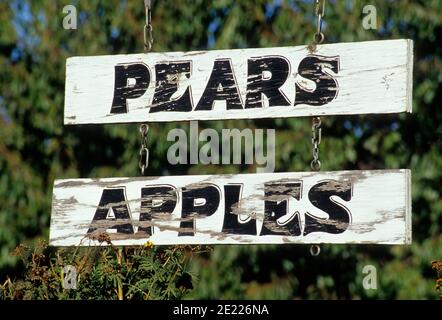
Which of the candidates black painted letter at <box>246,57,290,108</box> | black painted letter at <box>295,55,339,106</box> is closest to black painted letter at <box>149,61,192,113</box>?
black painted letter at <box>246,57,290,108</box>

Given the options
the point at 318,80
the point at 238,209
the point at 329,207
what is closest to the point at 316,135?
the point at 318,80

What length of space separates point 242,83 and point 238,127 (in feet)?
4.53

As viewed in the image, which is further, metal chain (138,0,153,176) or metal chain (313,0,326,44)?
metal chain (138,0,153,176)

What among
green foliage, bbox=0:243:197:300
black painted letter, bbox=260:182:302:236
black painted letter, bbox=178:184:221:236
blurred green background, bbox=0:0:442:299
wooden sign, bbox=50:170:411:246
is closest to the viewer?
wooden sign, bbox=50:170:411:246

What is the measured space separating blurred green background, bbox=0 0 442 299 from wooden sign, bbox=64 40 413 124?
129 cm

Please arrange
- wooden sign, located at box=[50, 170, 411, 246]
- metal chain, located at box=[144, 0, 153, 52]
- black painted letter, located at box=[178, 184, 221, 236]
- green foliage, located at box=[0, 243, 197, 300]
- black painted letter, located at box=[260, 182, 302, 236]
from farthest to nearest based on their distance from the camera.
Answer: green foliage, located at box=[0, 243, 197, 300] < metal chain, located at box=[144, 0, 153, 52] < black painted letter, located at box=[178, 184, 221, 236] < black painted letter, located at box=[260, 182, 302, 236] < wooden sign, located at box=[50, 170, 411, 246]

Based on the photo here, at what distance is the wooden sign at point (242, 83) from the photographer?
549 cm

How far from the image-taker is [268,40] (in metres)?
7.17

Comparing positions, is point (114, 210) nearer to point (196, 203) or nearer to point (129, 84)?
point (196, 203)

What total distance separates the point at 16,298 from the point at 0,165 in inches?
51.5

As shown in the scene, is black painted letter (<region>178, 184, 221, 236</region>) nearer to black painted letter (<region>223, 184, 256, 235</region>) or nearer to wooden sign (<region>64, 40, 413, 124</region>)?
black painted letter (<region>223, 184, 256, 235</region>)

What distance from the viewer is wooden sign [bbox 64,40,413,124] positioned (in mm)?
5492

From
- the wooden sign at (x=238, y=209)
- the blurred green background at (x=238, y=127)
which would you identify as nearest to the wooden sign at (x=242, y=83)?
the wooden sign at (x=238, y=209)

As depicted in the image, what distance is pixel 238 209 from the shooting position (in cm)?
561
